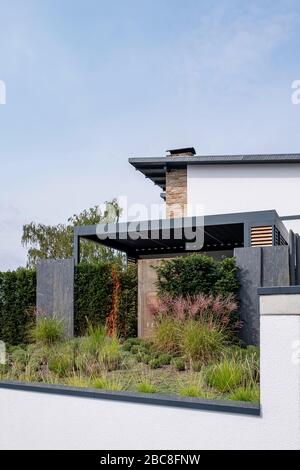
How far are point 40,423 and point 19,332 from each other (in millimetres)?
6212

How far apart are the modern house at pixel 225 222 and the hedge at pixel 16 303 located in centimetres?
127

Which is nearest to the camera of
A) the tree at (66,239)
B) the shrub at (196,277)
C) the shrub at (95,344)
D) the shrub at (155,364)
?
the shrub at (155,364)

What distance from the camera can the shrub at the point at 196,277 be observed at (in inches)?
384

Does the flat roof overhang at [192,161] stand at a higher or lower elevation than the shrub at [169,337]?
higher

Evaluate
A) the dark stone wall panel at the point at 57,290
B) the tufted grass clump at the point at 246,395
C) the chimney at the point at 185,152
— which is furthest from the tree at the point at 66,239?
the tufted grass clump at the point at 246,395

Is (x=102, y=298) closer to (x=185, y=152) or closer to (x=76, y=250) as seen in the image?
(x=76, y=250)

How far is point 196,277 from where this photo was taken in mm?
9734

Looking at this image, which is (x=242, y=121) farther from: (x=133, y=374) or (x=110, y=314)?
(x=133, y=374)

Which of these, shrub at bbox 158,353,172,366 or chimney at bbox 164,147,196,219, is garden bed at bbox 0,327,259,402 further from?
chimney at bbox 164,147,196,219

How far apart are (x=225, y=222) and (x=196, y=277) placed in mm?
2289

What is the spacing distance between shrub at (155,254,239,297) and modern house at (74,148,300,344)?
1.31 feet

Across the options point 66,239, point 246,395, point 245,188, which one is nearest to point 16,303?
point 245,188

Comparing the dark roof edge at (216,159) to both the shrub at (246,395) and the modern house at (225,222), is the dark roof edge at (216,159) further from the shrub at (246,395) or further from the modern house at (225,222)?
the shrub at (246,395)

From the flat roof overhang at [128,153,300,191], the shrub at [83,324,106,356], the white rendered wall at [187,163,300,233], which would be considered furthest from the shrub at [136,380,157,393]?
the flat roof overhang at [128,153,300,191]
